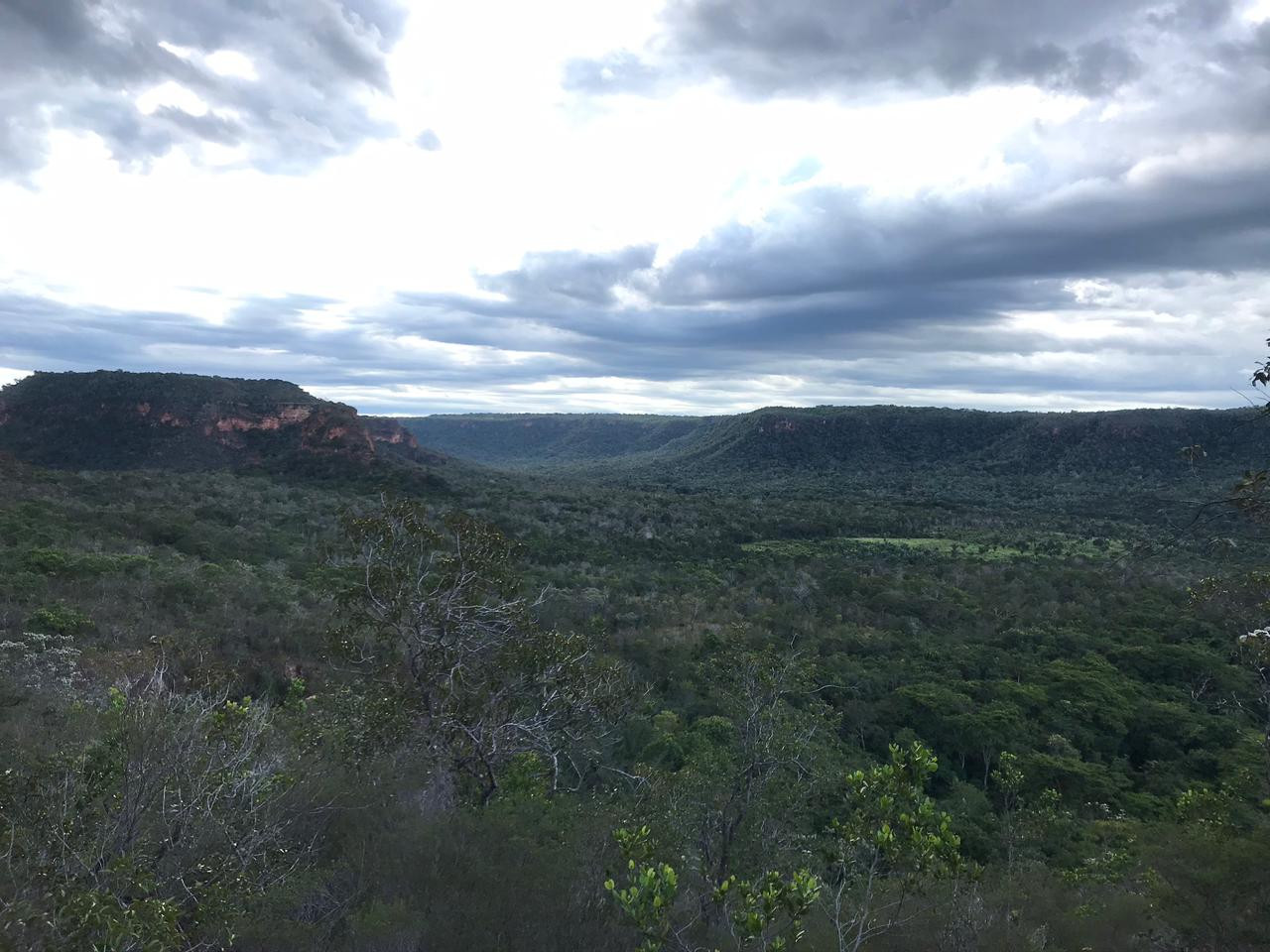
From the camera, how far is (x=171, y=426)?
66.5m

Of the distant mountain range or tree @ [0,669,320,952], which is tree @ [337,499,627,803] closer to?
tree @ [0,669,320,952]

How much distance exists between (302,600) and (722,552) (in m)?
26.3

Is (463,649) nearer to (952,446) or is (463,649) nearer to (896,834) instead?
(896,834)

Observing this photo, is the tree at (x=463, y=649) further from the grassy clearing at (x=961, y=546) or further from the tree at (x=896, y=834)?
the grassy clearing at (x=961, y=546)

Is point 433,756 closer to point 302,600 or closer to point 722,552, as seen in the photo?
point 302,600

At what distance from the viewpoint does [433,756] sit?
837cm

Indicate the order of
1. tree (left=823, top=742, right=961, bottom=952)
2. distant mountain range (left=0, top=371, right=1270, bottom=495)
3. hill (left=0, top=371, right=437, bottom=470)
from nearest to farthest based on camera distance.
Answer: tree (left=823, top=742, right=961, bottom=952)
hill (left=0, top=371, right=437, bottom=470)
distant mountain range (left=0, top=371, right=1270, bottom=495)

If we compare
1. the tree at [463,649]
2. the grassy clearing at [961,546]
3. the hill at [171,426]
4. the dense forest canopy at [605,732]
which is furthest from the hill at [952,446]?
the tree at [463,649]

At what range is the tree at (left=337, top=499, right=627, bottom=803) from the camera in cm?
856

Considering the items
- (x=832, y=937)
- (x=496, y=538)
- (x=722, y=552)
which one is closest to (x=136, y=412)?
(x=722, y=552)

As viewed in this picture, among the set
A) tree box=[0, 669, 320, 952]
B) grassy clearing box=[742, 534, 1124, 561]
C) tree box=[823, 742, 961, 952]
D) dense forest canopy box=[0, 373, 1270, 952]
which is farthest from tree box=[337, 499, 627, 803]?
grassy clearing box=[742, 534, 1124, 561]

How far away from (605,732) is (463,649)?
344cm

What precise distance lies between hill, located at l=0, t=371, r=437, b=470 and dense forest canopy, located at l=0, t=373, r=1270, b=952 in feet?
62.0

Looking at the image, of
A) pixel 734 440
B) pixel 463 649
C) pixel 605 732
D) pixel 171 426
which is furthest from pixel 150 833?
pixel 734 440
